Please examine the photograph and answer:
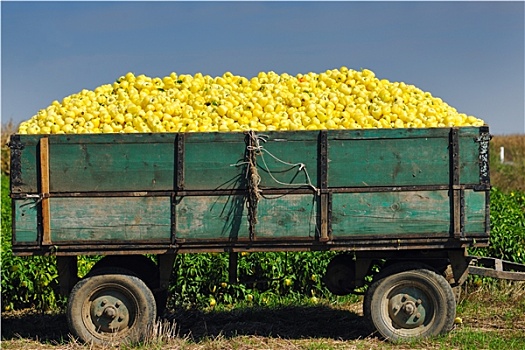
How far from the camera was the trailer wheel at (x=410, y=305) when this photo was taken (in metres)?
6.89

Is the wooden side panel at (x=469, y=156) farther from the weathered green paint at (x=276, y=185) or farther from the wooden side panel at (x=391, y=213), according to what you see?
the wooden side panel at (x=391, y=213)

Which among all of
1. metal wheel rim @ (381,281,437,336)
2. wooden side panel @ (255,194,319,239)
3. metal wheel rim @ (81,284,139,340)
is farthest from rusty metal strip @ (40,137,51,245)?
metal wheel rim @ (381,281,437,336)

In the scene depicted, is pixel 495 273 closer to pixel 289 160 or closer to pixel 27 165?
pixel 289 160

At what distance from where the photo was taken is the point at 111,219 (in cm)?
679

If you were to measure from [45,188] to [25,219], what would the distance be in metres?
0.35

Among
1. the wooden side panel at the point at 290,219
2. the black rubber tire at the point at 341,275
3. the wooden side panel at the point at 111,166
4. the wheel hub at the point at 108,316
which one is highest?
the wooden side panel at the point at 111,166

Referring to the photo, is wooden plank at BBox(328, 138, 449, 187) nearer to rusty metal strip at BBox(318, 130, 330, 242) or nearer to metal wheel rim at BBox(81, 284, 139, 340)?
rusty metal strip at BBox(318, 130, 330, 242)

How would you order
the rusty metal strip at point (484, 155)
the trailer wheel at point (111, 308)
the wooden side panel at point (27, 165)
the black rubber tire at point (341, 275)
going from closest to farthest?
1. the rusty metal strip at point (484, 155)
2. the wooden side panel at point (27, 165)
3. the trailer wheel at point (111, 308)
4. the black rubber tire at point (341, 275)

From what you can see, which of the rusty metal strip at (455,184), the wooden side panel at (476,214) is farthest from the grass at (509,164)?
the rusty metal strip at (455,184)

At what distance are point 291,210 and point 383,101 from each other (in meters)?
1.70

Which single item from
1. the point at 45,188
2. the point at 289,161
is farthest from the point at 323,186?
the point at 45,188

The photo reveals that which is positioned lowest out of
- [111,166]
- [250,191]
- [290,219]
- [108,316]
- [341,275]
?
[108,316]

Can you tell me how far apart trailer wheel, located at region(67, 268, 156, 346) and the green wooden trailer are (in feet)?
1.01

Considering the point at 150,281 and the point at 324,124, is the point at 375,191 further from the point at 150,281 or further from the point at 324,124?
the point at 150,281
